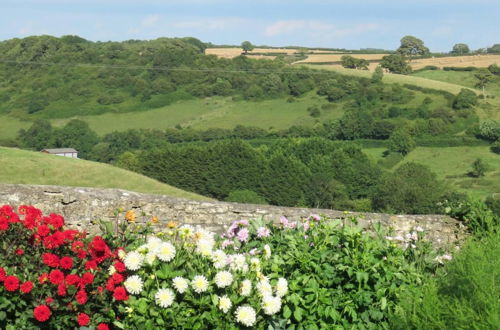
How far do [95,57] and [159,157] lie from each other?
8782 cm

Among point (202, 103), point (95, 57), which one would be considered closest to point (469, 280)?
point (202, 103)

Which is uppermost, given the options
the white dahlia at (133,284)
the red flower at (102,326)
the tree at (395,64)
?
the white dahlia at (133,284)

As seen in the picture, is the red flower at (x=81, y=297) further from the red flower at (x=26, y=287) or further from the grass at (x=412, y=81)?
the grass at (x=412, y=81)

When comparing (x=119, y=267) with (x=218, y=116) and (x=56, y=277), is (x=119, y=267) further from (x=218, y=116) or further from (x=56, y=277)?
(x=218, y=116)

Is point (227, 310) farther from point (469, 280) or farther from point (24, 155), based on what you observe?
point (24, 155)

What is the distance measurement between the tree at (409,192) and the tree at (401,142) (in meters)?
23.8

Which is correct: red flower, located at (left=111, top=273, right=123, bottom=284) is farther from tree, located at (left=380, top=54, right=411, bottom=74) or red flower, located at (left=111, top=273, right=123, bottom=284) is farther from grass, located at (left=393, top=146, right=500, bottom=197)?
tree, located at (left=380, top=54, right=411, bottom=74)

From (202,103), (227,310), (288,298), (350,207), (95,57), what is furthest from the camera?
(95,57)

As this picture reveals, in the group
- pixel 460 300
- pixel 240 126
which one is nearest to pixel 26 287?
pixel 460 300

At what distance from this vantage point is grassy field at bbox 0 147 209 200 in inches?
1574

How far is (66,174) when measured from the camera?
41.7m

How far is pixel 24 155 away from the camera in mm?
44156

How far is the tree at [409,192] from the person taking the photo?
66688 mm

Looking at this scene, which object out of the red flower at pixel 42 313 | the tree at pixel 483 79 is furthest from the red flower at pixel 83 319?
the tree at pixel 483 79
